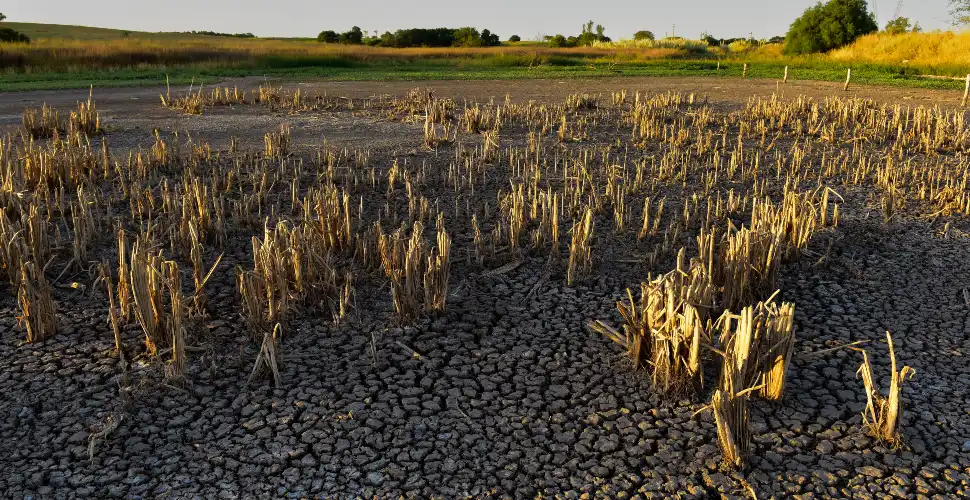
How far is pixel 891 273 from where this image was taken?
23.1ft

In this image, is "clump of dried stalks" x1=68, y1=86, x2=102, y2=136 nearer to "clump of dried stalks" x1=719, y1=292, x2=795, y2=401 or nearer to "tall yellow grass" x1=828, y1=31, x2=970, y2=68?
"clump of dried stalks" x1=719, y1=292, x2=795, y2=401

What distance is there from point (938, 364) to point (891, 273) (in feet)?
6.62

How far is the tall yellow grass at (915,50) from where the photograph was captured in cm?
3875

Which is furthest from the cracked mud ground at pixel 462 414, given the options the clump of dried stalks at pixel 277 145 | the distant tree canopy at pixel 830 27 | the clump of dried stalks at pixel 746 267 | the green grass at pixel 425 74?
the distant tree canopy at pixel 830 27

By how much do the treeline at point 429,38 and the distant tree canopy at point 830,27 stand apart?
102 ft

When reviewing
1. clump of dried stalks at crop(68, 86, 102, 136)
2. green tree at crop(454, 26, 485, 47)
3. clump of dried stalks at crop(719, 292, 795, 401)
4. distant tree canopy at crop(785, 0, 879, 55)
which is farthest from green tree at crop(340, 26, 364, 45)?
clump of dried stalks at crop(719, 292, 795, 401)

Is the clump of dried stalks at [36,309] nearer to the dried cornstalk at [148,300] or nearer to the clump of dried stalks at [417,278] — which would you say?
the dried cornstalk at [148,300]

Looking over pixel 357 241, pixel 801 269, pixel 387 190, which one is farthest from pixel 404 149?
pixel 801 269

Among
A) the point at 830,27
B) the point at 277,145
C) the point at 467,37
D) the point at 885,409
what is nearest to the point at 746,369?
the point at 885,409

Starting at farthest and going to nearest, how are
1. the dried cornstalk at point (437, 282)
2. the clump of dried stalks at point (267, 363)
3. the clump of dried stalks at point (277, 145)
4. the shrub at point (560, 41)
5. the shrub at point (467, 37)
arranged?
the shrub at point (560, 41) < the shrub at point (467, 37) < the clump of dried stalks at point (277, 145) < the dried cornstalk at point (437, 282) < the clump of dried stalks at point (267, 363)

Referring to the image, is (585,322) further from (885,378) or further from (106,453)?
(106,453)

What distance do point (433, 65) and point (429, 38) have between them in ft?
128

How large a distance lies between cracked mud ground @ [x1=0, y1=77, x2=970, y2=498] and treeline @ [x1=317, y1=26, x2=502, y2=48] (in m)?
73.1

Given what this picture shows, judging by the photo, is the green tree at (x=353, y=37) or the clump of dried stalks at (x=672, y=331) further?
the green tree at (x=353, y=37)
